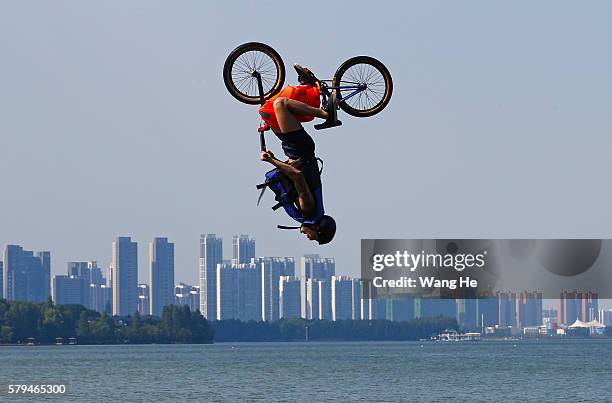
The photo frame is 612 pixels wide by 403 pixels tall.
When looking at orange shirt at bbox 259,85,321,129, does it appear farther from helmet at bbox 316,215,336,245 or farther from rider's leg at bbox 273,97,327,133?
helmet at bbox 316,215,336,245

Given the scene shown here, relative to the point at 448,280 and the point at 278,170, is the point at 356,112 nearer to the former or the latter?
the point at 278,170

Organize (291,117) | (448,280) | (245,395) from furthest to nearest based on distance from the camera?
1. (245,395)
2. (448,280)
3. (291,117)

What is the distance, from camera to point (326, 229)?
16906 mm

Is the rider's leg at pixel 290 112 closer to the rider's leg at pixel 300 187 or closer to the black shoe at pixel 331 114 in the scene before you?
the black shoe at pixel 331 114

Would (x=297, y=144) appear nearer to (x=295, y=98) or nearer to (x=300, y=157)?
(x=300, y=157)

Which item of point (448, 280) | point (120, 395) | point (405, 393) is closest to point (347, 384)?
point (405, 393)

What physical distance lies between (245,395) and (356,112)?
15648cm

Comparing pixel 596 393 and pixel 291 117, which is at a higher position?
pixel 291 117

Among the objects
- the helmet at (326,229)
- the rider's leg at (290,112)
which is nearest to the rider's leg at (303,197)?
the helmet at (326,229)

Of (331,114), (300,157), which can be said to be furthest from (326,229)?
(331,114)

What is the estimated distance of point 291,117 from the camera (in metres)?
16.2

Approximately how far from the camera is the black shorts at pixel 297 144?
16.4m

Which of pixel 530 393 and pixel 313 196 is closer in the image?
pixel 313 196

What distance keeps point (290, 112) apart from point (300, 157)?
769mm
